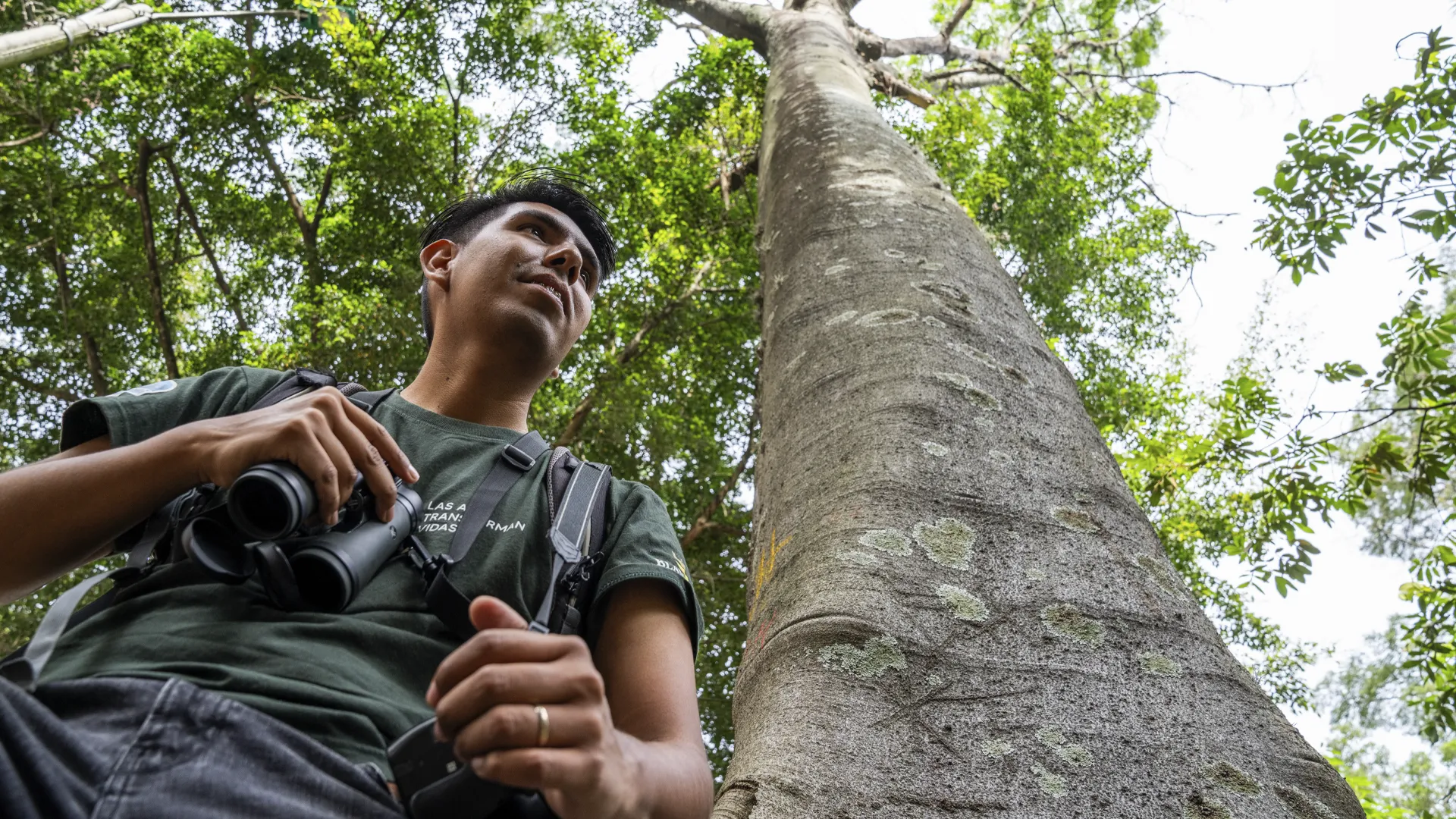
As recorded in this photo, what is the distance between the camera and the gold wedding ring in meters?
0.77

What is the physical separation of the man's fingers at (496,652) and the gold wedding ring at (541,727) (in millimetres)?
43

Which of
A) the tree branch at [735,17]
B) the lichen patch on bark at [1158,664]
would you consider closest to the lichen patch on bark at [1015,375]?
the lichen patch on bark at [1158,664]

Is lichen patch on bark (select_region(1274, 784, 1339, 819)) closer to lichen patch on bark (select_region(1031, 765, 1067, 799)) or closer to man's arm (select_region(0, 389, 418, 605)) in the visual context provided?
lichen patch on bark (select_region(1031, 765, 1067, 799))

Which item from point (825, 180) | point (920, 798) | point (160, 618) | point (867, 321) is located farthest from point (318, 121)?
point (920, 798)

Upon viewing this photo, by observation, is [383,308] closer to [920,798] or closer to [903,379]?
[903,379]

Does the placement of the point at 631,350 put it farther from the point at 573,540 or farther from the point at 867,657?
the point at 867,657

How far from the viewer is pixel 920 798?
1.01 meters

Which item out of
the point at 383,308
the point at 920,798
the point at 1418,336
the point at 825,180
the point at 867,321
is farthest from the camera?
the point at 383,308

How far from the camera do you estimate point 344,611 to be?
116 centimetres

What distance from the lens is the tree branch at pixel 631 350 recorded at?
631 cm

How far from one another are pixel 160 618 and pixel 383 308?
5.28m

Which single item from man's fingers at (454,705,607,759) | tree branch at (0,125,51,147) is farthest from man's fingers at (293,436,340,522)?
tree branch at (0,125,51,147)

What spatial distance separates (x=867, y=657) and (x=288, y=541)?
0.73 meters

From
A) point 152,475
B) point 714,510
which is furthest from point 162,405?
point 714,510
